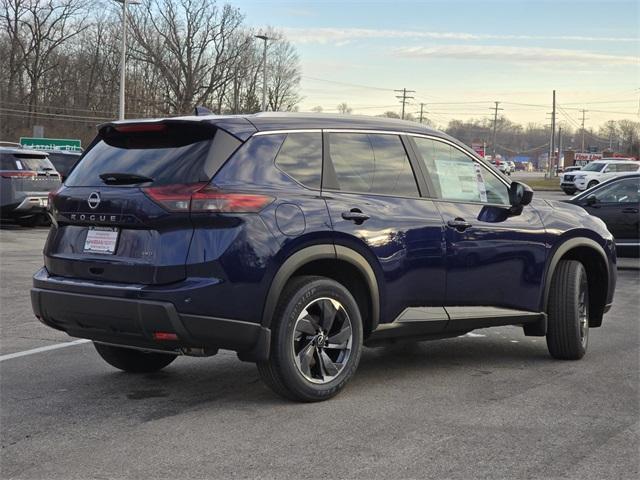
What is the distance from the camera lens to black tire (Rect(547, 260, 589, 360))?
6785 mm

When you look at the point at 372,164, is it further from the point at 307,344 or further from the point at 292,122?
the point at 307,344

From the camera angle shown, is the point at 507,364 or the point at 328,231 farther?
the point at 507,364

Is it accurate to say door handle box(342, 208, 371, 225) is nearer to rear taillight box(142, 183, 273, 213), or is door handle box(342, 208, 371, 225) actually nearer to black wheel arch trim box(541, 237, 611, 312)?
rear taillight box(142, 183, 273, 213)

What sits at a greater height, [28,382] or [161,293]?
[161,293]

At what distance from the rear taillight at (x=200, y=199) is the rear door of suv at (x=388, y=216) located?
69 centimetres

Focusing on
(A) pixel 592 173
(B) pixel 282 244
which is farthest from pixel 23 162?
(A) pixel 592 173

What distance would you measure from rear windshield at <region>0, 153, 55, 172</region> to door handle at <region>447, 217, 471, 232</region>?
15.3m

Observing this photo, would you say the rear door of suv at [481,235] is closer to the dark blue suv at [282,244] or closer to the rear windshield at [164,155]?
the dark blue suv at [282,244]

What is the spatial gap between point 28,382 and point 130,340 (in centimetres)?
123

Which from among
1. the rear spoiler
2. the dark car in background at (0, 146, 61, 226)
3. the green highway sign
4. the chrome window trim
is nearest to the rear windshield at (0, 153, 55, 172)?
the dark car in background at (0, 146, 61, 226)

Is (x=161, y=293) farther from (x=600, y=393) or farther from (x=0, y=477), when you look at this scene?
(x=600, y=393)

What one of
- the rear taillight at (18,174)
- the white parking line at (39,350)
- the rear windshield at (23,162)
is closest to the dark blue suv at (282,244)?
the white parking line at (39,350)

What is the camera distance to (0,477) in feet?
13.0

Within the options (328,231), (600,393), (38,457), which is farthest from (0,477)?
(600,393)
